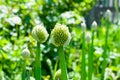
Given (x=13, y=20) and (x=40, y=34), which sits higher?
(x=40, y=34)

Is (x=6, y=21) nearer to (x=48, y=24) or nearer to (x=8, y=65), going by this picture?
(x=8, y=65)

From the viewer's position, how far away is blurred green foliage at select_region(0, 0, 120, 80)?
75.7 inches

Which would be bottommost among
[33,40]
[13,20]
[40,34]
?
[33,40]

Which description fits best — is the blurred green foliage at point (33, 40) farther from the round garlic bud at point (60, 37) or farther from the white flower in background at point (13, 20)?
the round garlic bud at point (60, 37)

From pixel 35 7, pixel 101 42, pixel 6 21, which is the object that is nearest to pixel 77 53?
pixel 101 42

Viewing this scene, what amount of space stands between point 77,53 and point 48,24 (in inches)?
12.9

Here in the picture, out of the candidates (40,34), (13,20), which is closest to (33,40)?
(13,20)

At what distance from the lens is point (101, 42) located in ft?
8.92

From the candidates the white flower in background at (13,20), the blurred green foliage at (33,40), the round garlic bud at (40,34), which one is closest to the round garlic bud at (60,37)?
the round garlic bud at (40,34)

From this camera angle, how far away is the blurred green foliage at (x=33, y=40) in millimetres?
1923

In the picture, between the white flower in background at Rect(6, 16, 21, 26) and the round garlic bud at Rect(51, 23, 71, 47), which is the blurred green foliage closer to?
the white flower in background at Rect(6, 16, 21, 26)

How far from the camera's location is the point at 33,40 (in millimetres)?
2031

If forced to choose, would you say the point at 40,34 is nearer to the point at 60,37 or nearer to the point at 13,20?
the point at 60,37

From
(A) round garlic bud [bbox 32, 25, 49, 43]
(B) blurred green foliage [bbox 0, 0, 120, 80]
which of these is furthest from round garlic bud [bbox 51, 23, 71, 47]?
(B) blurred green foliage [bbox 0, 0, 120, 80]
